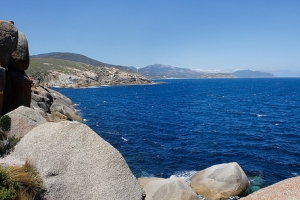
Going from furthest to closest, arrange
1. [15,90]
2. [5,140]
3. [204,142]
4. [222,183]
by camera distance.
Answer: [204,142] < [222,183] < [15,90] < [5,140]

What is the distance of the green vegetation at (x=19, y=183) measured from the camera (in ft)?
26.1

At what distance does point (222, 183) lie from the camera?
21.0m

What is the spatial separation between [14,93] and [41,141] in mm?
10784

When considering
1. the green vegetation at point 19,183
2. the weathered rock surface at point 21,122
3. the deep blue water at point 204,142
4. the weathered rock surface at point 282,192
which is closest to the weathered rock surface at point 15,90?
the weathered rock surface at point 21,122

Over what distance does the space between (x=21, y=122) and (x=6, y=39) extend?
6659mm

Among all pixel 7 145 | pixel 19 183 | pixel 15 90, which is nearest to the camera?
pixel 19 183

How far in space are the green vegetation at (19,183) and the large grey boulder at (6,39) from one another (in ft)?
33.8

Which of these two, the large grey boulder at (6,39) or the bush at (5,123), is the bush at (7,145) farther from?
the large grey boulder at (6,39)

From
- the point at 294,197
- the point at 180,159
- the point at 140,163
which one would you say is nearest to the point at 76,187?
the point at 294,197

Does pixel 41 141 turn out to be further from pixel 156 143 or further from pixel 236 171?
pixel 156 143

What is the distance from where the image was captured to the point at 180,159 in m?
31.0

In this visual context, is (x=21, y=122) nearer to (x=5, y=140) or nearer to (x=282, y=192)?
(x=5, y=140)

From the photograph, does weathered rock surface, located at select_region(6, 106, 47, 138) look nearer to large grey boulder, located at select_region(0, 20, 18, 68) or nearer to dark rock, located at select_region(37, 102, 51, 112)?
large grey boulder, located at select_region(0, 20, 18, 68)

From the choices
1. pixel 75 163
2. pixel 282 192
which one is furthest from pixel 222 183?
pixel 75 163
